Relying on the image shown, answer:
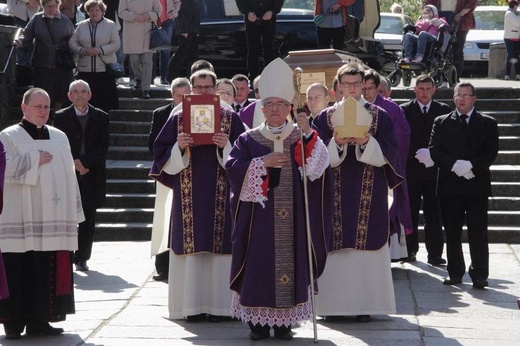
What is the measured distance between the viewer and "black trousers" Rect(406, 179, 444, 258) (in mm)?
12766

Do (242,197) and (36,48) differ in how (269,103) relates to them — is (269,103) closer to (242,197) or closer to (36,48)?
(242,197)

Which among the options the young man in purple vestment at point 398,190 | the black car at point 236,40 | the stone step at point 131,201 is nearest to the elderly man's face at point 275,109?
the young man in purple vestment at point 398,190

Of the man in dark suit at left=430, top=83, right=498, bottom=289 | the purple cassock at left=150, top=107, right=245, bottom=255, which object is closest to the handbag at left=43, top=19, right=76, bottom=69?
the man in dark suit at left=430, top=83, right=498, bottom=289

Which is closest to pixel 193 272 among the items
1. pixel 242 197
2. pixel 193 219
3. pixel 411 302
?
pixel 193 219

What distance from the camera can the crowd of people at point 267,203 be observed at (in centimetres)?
895

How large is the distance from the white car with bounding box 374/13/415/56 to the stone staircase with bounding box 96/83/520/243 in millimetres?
7824

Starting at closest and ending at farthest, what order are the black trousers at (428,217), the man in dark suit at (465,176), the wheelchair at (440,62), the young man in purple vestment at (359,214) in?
the young man in purple vestment at (359,214)
the man in dark suit at (465,176)
the black trousers at (428,217)
the wheelchair at (440,62)

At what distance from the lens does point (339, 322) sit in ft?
32.3

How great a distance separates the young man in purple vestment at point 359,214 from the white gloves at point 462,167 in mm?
1344

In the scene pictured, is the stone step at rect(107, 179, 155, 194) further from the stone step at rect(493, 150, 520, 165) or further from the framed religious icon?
the framed religious icon

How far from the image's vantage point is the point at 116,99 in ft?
56.2

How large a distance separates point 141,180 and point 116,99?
1852 mm

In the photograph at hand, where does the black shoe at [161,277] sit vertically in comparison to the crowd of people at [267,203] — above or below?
below

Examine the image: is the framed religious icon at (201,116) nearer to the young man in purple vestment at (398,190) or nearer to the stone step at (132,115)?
the young man in purple vestment at (398,190)
